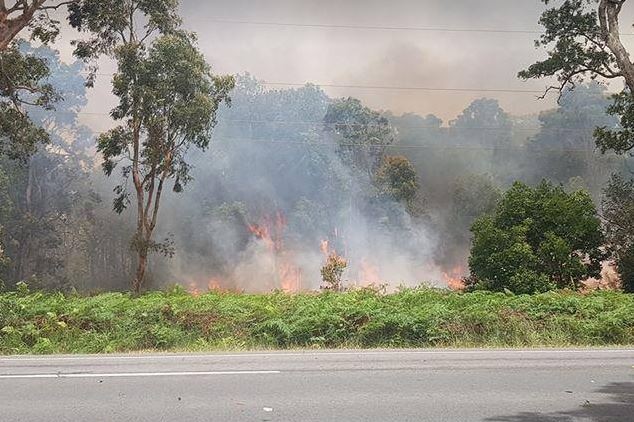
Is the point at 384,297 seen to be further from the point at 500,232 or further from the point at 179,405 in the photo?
the point at 179,405

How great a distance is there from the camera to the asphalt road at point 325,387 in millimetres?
6832

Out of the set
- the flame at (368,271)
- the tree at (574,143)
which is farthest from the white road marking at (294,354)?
the tree at (574,143)

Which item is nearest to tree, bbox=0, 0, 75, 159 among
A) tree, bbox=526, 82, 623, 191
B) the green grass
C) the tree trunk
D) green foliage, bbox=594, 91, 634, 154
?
the tree trunk

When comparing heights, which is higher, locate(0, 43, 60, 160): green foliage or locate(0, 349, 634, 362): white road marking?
locate(0, 43, 60, 160): green foliage

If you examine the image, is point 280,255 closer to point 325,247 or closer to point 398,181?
point 325,247

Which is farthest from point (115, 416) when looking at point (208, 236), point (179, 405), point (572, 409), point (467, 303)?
point (208, 236)

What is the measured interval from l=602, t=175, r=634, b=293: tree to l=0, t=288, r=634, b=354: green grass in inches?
414

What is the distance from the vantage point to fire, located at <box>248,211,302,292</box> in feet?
202

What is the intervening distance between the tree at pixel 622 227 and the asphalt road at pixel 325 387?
14.6 m

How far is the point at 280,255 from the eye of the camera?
62.7m

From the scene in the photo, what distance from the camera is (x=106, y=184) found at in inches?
2640

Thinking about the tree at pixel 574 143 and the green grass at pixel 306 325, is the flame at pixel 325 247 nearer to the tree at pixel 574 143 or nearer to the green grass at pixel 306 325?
the tree at pixel 574 143

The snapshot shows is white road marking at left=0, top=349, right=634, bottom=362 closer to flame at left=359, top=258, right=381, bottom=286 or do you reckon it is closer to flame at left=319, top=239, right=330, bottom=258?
flame at left=319, top=239, right=330, bottom=258

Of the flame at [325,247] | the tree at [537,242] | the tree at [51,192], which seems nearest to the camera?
the tree at [537,242]
